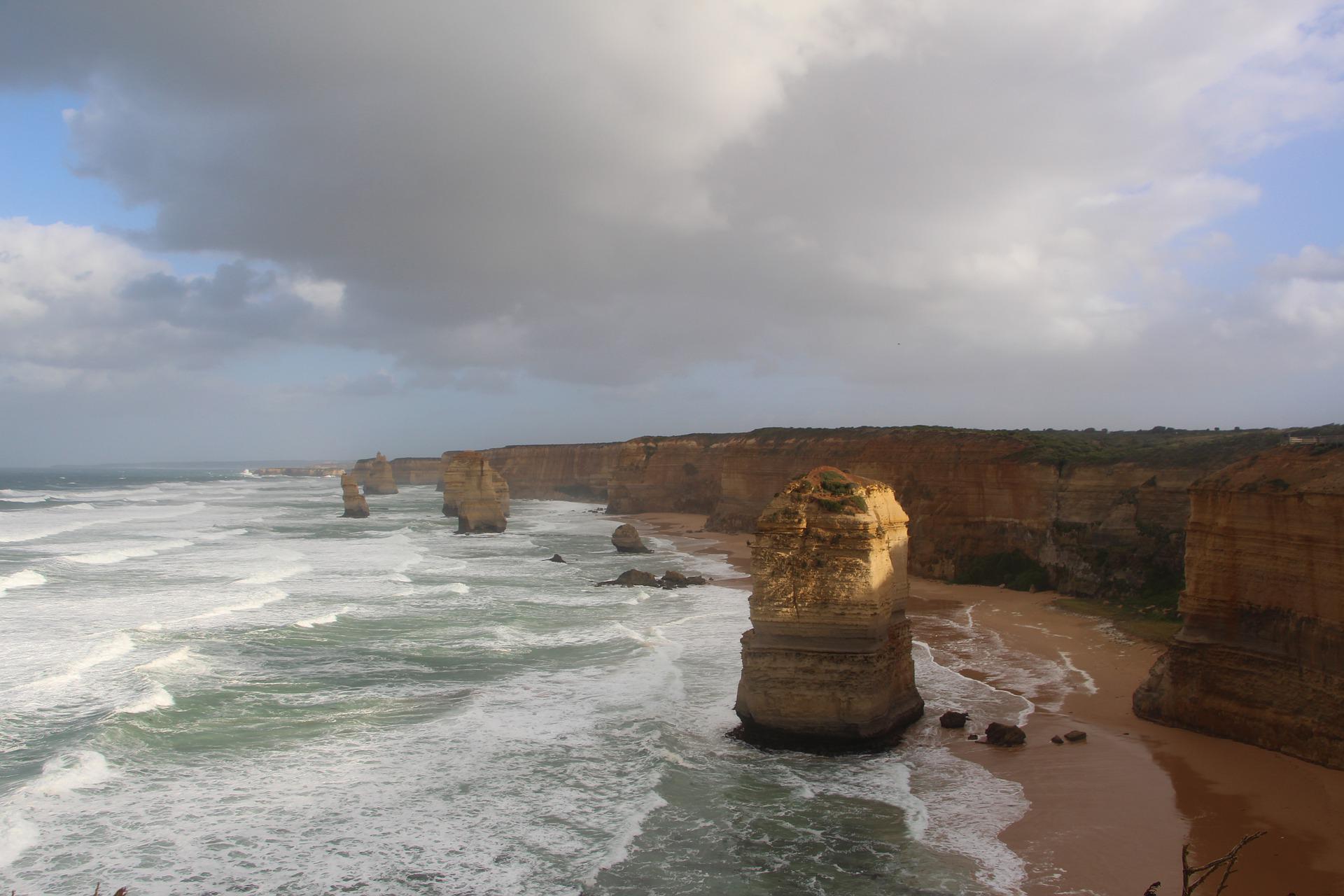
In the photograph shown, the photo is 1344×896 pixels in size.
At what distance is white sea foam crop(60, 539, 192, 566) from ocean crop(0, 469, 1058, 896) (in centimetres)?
887

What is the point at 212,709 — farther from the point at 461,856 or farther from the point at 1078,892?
the point at 1078,892

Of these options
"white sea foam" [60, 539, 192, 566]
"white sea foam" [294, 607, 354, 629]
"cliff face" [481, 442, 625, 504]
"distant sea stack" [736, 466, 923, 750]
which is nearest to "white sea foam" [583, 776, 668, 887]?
"distant sea stack" [736, 466, 923, 750]

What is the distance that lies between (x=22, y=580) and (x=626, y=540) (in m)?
22.7

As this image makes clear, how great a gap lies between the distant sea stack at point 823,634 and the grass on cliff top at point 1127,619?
7.98 m

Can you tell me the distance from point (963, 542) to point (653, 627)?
42.7ft

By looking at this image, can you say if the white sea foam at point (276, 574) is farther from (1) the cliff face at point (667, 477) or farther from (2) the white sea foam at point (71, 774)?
(1) the cliff face at point (667, 477)

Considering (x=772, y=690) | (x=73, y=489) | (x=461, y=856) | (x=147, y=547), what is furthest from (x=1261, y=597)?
(x=73, y=489)

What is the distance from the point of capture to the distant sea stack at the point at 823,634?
42.2ft

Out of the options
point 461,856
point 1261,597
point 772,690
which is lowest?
point 461,856

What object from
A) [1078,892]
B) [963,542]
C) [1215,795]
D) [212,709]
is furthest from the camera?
[963,542]

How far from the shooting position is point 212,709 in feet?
50.3

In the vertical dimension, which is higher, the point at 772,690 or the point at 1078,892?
the point at 772,690

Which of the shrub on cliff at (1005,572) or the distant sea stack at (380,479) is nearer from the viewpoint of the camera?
the shrub on cliff at (1005,572)

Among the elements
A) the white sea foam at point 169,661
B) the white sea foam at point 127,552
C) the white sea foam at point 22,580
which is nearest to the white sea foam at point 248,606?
the white sea foam at point 169,661
